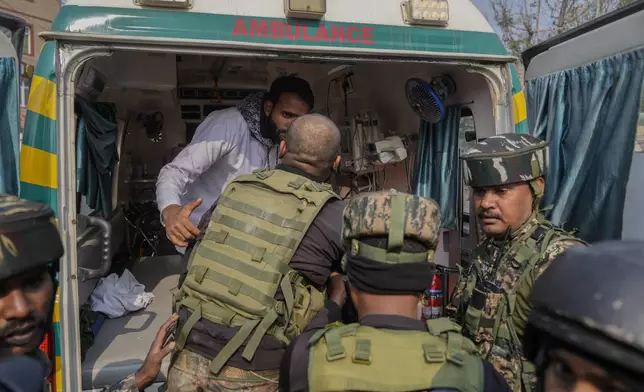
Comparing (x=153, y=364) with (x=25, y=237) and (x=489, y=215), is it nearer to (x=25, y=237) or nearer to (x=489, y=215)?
(x=25, y=237)

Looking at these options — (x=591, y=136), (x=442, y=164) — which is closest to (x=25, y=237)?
(x=591, y=136)

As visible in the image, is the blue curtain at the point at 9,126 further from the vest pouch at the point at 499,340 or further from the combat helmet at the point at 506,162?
the vest pouch at the point at 499,340

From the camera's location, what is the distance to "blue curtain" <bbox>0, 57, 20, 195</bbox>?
269 centimetres

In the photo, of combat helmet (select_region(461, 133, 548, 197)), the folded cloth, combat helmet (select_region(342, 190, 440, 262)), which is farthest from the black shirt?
the folded cloth

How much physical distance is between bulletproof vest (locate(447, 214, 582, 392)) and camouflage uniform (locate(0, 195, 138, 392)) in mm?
1619

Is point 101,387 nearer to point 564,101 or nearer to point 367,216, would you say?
point 367,216

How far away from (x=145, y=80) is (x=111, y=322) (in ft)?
7.46

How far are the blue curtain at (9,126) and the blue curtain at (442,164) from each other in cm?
286

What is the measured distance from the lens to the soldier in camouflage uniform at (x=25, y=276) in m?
1.13

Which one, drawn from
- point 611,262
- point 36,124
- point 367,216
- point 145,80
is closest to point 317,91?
point 145,80

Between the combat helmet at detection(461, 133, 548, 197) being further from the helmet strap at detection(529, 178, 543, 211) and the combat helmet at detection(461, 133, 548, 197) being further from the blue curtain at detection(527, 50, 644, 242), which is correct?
the blue curtain at detection(527, 50, 644, 242)

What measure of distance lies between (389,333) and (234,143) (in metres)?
2.37

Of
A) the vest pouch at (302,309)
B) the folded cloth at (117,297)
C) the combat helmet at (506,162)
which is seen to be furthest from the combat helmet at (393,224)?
the folded cloth at (117,297)

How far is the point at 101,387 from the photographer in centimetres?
281
